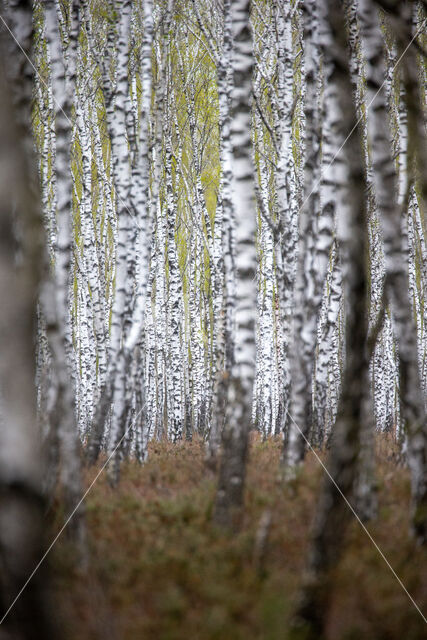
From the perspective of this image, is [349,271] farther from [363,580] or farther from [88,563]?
[88,563]

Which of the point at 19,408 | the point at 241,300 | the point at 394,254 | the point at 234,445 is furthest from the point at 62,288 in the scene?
the point at 394,254

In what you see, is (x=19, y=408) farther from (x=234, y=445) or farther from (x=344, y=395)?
(x=234, y=445)

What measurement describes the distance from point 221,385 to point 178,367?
5.25 metres

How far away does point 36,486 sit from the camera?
9.30 ft

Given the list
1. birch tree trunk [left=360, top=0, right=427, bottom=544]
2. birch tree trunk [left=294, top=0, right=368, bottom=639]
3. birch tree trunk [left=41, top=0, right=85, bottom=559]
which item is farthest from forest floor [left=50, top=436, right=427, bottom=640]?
birch tree trunk [left=360, top=0, right=427, bottom=544]

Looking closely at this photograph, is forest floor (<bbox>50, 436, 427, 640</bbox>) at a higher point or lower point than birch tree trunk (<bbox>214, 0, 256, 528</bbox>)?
lower

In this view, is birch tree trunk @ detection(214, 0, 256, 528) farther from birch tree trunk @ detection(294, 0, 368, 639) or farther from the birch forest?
birch tree trunk @ detection(294, 0, 368, 639)

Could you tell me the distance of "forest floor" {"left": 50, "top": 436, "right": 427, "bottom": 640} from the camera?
3.03 m

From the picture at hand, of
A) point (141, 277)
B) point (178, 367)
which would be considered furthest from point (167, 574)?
point (178, 367)

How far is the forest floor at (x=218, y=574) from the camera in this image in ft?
9.94

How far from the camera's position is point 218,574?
3.51 m

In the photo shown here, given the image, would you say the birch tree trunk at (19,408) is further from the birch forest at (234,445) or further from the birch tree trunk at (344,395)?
the birch tree trunk at (344,395)

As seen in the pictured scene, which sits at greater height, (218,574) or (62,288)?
(62,288)

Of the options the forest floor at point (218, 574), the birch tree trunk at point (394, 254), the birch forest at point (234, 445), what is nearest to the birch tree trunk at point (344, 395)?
the birch forest at point (234, 445)
